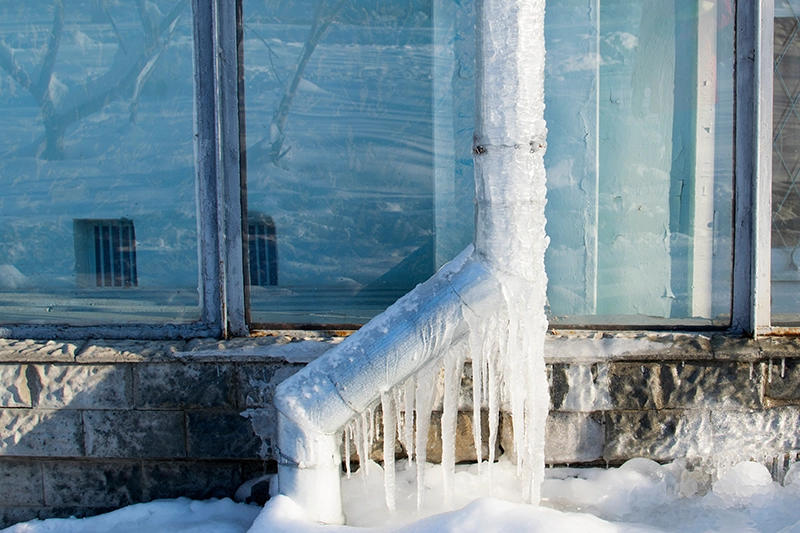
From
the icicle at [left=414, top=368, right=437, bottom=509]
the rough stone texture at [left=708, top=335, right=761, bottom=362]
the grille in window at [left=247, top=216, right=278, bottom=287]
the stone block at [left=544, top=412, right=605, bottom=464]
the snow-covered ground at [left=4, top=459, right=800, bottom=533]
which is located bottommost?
the snow-covered ground at [left=4, top=459, right=800, bottom=533]

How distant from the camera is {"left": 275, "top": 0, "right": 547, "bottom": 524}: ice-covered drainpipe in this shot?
2271mm

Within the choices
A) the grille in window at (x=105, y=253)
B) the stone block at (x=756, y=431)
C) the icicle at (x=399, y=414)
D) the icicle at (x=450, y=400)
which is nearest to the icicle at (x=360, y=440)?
the icicle at (x=399, y=414)

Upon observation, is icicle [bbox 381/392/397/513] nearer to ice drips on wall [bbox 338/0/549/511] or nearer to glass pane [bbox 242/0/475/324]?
ice drips on wall [bbox 338/0/549/511]

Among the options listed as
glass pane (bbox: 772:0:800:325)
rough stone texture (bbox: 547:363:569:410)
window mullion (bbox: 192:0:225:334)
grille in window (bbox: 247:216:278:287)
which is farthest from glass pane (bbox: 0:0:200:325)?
glass pane (bbox: 772:0:800:325)

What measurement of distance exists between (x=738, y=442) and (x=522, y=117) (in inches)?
67.5

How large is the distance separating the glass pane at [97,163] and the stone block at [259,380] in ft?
1.44

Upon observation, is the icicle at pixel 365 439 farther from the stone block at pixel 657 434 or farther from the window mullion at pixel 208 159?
the stone block at pixel 657 434

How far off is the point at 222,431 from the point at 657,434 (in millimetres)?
1892

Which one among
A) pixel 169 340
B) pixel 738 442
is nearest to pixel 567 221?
pixel 738 442

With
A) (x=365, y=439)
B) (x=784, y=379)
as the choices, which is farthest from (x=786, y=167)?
(x=365, y=439)

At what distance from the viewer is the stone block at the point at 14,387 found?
2865 mm

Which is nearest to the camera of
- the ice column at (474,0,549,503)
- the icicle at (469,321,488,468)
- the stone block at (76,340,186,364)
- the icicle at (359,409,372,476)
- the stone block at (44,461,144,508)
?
the ice column at (474,0,549,503)

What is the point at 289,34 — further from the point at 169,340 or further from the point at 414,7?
the point at 169,340

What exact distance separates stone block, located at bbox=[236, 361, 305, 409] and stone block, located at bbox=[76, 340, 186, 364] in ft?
1.00
